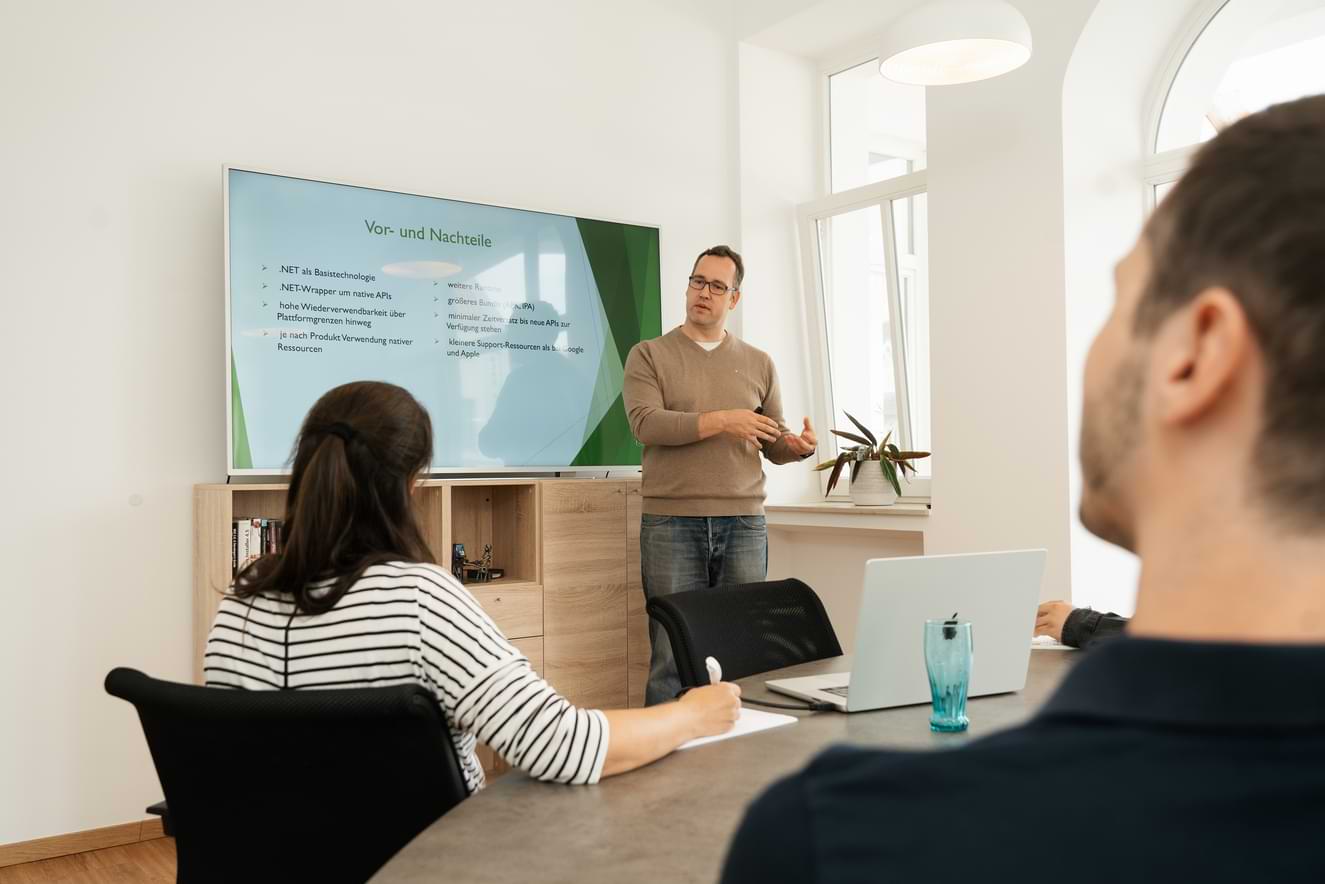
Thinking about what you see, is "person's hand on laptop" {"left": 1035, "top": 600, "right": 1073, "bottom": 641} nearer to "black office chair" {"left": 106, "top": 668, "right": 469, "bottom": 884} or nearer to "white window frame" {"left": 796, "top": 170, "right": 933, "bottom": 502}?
"black office chair" {"left": 106, "top": 668, "right": 469, "bottom": 884}

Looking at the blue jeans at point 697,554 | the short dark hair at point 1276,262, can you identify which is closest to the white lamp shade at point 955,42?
the blue jeans at point 697,554

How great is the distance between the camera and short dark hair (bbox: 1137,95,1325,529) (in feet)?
1.52

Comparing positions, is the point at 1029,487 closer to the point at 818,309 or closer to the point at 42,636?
the point at 818,309

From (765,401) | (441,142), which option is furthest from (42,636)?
(765,401)

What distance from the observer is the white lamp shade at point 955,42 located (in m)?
3.05

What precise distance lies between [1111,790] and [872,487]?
162 inches

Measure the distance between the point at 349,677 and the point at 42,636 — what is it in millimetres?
2462

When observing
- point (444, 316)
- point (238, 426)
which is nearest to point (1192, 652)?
point (238, 426)

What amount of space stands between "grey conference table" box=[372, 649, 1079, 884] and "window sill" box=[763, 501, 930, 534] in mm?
2646

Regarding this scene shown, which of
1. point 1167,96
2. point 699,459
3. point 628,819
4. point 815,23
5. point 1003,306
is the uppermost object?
point 815,23

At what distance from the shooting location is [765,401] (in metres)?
3.90

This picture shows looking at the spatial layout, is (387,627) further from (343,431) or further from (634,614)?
(634,614)

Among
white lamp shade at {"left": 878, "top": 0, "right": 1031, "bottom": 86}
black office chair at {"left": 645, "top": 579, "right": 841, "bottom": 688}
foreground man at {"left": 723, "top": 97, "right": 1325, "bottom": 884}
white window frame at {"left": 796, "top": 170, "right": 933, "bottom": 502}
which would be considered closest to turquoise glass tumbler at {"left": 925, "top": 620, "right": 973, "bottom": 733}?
black office chair at {"left": 645, "top": 579, "right": 841, "bottom": 688}

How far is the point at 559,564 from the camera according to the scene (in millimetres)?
3967
